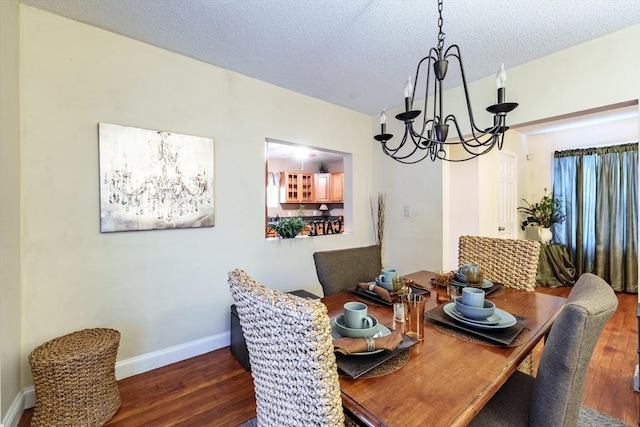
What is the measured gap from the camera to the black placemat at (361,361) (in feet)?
2.79

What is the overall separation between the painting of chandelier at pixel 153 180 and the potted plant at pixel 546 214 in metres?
4.50

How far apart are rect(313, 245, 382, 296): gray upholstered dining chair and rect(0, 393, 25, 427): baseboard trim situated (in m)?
1.76

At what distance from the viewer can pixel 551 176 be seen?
4512 mm

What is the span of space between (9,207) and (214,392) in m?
1.57

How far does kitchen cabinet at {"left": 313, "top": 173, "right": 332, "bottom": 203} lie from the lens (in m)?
6.21

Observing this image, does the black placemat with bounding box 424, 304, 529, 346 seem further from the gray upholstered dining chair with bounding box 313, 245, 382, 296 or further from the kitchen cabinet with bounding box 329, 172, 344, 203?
the kitchen cabinet with bounding box 329, 172, 344, 203

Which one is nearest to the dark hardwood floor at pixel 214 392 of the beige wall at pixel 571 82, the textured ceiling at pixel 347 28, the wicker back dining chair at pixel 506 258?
the wicker back dining chair at pixel 506 258

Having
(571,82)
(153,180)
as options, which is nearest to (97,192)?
(153,180)

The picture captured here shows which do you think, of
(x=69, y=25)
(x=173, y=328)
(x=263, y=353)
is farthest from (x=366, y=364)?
(x=69, y=25)

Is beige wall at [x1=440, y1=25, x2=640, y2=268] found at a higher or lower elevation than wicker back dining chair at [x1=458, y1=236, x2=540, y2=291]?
higher

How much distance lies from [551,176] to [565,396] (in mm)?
4862

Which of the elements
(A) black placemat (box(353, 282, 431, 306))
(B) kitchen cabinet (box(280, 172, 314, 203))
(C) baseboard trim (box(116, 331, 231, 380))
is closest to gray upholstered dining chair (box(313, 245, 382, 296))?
(A) black placemat (box(353, 282, 431, 306))

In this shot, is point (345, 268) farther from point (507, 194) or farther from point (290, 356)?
point (507, 194)

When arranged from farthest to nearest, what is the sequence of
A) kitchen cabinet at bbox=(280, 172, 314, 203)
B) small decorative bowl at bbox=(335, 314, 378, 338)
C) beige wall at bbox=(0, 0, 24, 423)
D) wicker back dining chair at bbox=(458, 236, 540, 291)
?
kitchen cabinet at bbox=(280, 172, 314, 203) < wicker back dining chair at bbox=(458, 236, 540, 291) < beige wall at bbox=(0, 0, 24, 423) < small decorative bowl at bbox=(335, 314, 378, 338)
